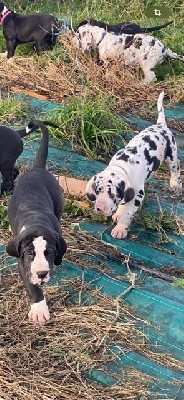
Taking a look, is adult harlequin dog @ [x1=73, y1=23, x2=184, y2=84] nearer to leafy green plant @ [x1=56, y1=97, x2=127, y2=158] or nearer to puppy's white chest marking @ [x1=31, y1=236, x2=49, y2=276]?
leafy green plant @ [x1=56, y1=97, x2=127, y2=158]

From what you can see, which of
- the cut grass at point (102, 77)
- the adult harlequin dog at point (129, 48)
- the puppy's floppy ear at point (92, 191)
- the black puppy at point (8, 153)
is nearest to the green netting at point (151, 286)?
the puppy's floppy ear at point (92, 191)

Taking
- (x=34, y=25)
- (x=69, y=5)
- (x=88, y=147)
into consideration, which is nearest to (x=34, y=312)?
(x=88, y=147)

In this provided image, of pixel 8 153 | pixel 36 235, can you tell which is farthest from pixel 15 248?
pixel 8 153

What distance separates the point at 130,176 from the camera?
570 centimetres

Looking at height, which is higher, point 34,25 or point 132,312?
point 34,25

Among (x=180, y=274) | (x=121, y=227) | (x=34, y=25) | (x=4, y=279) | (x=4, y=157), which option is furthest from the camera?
(x=34, y=25)

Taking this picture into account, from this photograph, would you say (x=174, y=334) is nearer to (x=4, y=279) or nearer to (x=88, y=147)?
(x=4, y=279)

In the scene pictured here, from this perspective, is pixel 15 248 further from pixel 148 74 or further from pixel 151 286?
pixel 148 74

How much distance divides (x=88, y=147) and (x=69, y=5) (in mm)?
7002

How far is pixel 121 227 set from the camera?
5.56 m

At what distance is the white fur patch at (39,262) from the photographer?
4.05 meters

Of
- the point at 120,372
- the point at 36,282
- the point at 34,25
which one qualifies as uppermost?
the point at 34,25

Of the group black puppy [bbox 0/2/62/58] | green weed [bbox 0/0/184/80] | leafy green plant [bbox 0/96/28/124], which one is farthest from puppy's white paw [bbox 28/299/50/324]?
green weed [bbox 0/0/184/80]

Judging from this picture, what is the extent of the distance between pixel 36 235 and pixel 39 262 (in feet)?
0.56
